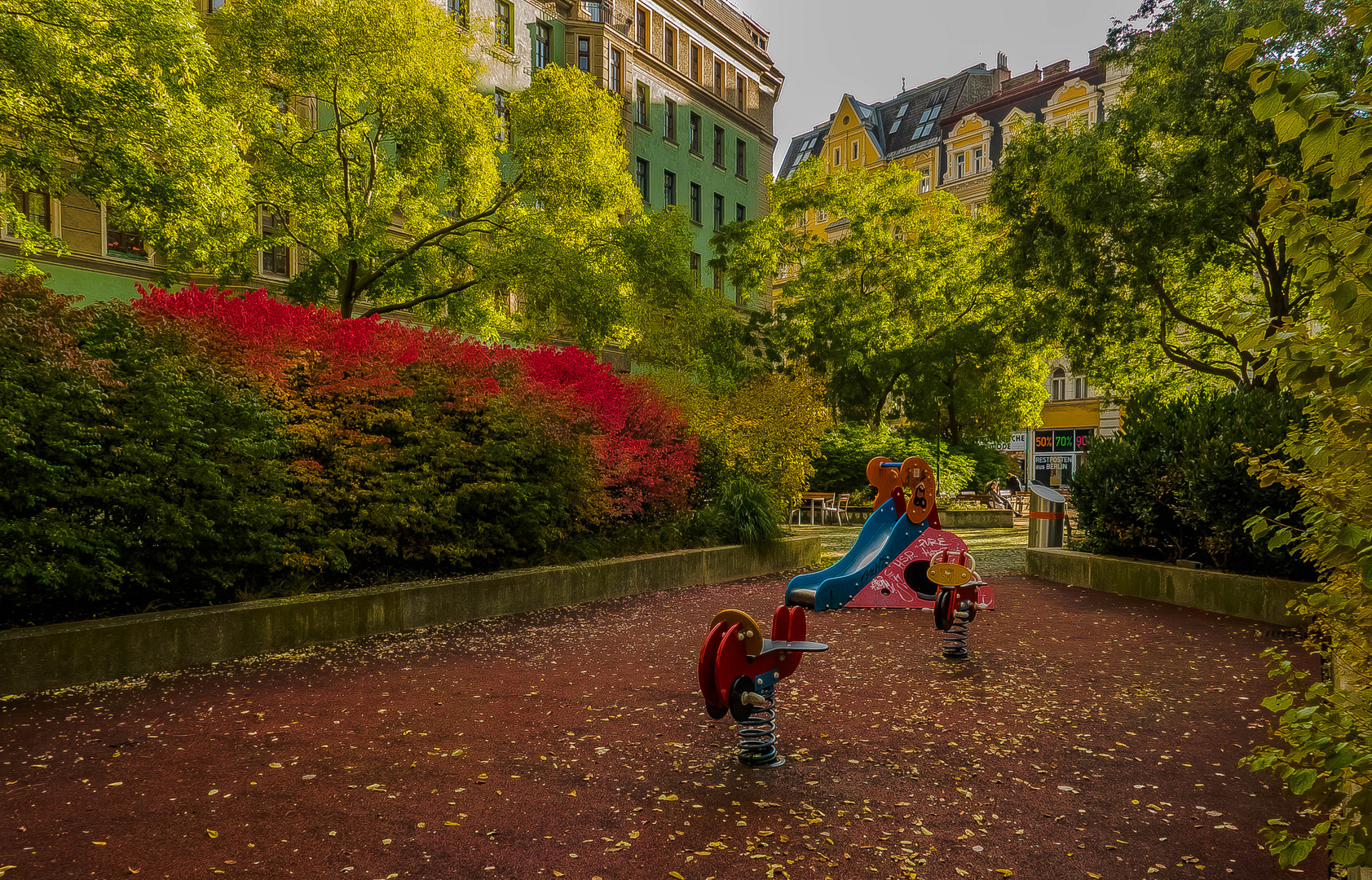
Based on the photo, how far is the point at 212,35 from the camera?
17016 mm

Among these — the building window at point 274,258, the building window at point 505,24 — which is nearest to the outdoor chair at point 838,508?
the building window at point 274,258

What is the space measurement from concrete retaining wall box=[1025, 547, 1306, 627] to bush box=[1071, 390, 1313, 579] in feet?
1.09

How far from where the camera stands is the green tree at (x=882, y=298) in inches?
1000

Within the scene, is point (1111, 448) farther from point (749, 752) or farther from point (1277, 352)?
point (1277, 352)

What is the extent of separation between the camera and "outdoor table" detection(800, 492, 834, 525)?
21.0m

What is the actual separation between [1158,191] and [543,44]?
2675 cm

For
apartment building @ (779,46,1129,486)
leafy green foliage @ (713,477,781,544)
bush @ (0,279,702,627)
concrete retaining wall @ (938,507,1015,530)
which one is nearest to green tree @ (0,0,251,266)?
bush @ (0,279,702,627)

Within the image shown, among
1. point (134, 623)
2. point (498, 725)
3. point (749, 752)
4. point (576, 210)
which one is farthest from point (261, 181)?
point (749, 752)

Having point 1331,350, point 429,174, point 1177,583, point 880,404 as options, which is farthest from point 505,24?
point 1331,350

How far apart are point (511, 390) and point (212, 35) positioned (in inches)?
516

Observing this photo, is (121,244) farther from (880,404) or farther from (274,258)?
(880,404)

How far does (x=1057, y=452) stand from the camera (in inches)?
1853

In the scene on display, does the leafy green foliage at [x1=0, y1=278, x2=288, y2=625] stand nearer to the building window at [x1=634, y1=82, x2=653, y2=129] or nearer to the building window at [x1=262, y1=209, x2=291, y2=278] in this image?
the building window at [x1=262, y1=209, x2=291, y2=278]

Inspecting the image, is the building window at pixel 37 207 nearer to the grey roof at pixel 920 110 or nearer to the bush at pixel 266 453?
the bush at pixel 266 453
